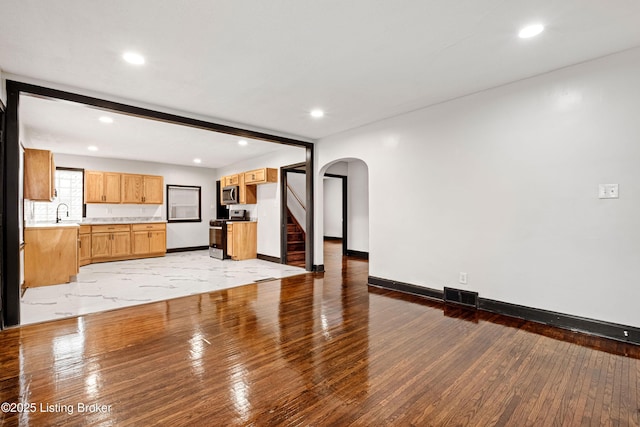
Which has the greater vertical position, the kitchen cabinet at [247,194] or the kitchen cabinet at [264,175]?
the kitchen cabinet at [264,175]

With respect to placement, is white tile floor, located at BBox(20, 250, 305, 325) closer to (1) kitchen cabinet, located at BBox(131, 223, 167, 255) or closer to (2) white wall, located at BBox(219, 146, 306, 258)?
(1) kitchen cabinet, located at BBox(131, 223, 167, 255)

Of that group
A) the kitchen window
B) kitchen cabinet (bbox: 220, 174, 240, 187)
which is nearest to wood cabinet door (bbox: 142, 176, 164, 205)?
the kitchen window

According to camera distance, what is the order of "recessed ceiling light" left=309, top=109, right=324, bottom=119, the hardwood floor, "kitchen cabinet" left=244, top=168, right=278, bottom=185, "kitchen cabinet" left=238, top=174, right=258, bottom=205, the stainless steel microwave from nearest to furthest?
the hardwood floor, "recessed ceiling light" left=309, top=109, right=324, bottom=119, "kitchen cabinet" left=244, top=168, right=278, bottom=185, "kitchen cabinet" left=238, top=174, right=258, bottom=205, the stainless steel microwave

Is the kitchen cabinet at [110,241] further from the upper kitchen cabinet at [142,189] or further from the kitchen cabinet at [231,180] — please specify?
the kitchen cabinet at [231,180]

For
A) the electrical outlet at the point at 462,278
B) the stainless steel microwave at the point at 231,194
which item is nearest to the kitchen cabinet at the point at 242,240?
the stainless steel microwave at the point at 231,194

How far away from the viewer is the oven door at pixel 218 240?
7.38m

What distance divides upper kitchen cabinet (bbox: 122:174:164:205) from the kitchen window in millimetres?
914

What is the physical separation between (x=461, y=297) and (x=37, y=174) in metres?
6.52

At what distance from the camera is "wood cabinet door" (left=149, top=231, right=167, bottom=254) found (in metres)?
7.57

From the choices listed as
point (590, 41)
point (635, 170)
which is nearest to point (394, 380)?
point (635, 170)

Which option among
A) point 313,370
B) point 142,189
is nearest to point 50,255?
point 142,189

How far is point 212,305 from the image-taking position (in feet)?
12.4

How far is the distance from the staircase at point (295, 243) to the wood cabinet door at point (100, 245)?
420cm

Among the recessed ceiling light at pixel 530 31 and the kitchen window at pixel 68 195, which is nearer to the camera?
the recessed ceiling light at pixel 530 31
